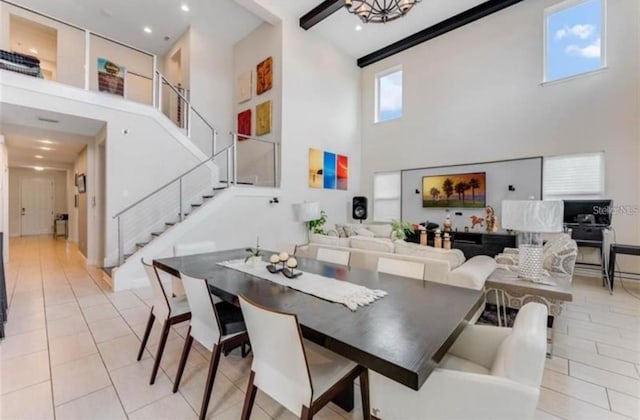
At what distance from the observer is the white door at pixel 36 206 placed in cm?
1024

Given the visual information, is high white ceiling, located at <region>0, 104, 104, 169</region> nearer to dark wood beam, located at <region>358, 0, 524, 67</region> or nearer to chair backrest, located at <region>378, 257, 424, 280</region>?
chair backrest, located at <region>378, 257, 424, 280</region>

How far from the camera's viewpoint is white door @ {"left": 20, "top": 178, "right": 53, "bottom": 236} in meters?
10.2

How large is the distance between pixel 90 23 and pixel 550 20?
10741 millimetres

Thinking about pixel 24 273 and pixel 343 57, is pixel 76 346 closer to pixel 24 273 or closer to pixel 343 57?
pixel 24 273

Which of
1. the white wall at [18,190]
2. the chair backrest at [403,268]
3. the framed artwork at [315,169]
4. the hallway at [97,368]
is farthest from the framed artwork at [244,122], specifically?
the white wall at [18,190]

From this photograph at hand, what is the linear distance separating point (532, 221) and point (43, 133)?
8.04 metres

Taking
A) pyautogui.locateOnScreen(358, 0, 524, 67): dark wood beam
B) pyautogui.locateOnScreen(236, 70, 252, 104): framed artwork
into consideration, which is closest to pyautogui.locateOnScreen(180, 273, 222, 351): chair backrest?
pyautogui.locateOnScreen(236, 70, 252, 104): framed artwork

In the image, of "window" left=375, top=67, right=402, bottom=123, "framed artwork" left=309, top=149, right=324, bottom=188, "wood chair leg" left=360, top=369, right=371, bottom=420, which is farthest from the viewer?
"window" left=375, top=67, right=402, bottom=123

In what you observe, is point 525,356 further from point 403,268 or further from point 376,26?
point 376,26

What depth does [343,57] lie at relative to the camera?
813 cm

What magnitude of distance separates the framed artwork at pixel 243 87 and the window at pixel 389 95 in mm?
3778

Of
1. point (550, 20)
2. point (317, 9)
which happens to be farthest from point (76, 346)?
point (550, 20)

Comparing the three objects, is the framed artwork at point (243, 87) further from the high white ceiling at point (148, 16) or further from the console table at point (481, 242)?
the console table at point (481, 242)

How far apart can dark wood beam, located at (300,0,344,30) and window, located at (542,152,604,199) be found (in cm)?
543
